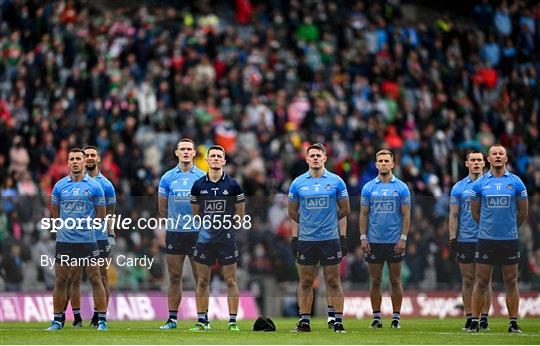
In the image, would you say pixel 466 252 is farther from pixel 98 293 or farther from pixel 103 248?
pixel 98 293

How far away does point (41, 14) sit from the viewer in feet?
119

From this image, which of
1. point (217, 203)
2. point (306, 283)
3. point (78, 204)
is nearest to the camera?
point (306, 283)

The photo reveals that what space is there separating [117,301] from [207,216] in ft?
15.2

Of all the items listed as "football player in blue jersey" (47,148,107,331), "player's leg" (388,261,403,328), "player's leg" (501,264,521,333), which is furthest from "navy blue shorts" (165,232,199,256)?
"player's leg" (501,264,521,333)

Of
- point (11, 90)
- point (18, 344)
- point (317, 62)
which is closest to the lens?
point (18, 344)

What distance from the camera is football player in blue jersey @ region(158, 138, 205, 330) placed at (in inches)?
934

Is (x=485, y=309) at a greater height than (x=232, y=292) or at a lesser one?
lesser

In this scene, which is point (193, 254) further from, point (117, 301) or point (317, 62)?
point (317, 62)

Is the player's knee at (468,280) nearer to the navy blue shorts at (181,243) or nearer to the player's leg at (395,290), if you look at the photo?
the player's leg at (395,290)

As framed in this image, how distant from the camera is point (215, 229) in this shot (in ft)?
77.0

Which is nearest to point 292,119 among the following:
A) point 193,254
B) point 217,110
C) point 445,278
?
point 217,110

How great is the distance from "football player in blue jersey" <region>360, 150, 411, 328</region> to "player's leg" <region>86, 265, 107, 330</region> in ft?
13.9

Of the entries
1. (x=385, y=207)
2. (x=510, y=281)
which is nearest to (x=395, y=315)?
(x=385, y=207)

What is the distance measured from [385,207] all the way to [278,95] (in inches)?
477
